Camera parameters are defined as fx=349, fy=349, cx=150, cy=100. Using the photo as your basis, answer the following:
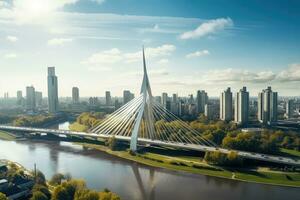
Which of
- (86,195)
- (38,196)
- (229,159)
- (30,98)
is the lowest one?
(229,159)

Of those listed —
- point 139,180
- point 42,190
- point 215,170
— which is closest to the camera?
point 42,190

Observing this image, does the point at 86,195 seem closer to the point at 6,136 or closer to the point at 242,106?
the point at 6,136

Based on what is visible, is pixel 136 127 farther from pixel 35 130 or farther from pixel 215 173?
pixel 35 130

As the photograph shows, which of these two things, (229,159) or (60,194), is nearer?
(60,194)

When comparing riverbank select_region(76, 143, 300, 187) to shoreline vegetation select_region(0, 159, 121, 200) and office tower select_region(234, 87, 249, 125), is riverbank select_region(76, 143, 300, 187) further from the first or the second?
office tower select_region(234, 87, 249, 125)

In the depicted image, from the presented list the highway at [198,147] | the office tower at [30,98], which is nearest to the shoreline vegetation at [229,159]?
the highway at [198,147]

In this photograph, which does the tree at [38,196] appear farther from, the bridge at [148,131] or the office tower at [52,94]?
the office tower at [52,94]

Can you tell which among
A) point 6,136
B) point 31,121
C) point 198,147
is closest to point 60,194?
point 198,147

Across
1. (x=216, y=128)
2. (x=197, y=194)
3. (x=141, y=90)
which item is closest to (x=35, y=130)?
(x=141, y=90)

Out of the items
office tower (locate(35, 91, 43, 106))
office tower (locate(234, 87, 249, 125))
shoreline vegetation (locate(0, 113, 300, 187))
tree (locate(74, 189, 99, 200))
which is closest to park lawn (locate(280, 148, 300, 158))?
shoreline vegetation (locate(0, 113, 300, 187))
